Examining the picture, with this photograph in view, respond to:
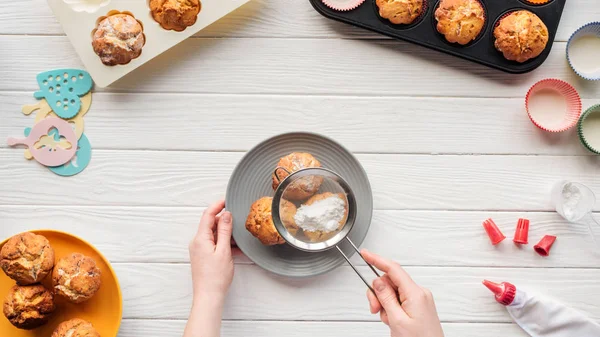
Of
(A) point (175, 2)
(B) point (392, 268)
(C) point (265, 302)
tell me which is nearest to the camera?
(B) point (392, 268)

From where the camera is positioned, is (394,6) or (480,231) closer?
(394,6)

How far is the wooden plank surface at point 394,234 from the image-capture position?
183 cm

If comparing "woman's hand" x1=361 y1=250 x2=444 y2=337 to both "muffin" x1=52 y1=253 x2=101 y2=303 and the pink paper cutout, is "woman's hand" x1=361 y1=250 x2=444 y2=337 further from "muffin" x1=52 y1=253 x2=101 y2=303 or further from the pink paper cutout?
the pink paper cutout

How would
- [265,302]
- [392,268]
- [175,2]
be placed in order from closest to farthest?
1. [392,268]
2. [175,2]
3. [265,302]

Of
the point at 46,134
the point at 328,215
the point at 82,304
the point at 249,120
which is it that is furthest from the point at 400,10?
the point at 82,304

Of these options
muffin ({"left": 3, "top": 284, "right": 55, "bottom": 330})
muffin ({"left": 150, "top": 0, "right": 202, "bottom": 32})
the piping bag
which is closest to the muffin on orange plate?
the piping bag

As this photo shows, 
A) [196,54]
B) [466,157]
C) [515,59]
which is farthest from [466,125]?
[196,54]

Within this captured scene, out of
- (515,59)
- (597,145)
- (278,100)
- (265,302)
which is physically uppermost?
(515,59)

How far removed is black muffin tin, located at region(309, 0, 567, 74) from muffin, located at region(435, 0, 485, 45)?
3 cm

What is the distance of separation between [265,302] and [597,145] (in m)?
1.29

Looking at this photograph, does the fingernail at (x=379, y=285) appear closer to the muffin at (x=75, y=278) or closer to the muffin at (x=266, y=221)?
the muffin at (x=266, y=221)

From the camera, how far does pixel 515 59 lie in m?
1.77

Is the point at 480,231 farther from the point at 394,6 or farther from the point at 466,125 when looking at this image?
the point at 394,6

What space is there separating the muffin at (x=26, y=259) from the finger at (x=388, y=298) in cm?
104
